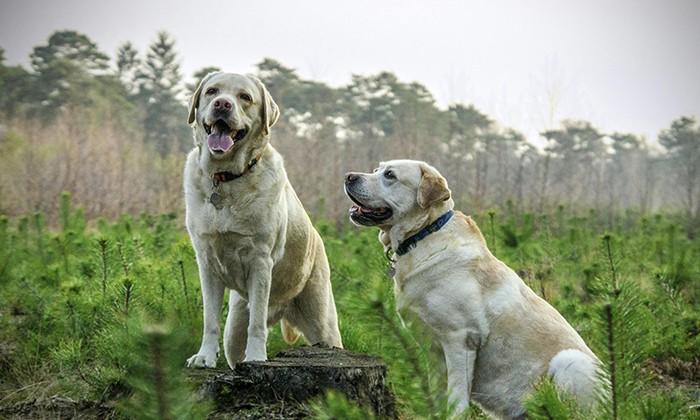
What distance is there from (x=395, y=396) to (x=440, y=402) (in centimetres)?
181

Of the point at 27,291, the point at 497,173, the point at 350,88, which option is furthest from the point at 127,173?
the point at 350,88

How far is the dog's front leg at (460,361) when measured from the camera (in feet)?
12.2

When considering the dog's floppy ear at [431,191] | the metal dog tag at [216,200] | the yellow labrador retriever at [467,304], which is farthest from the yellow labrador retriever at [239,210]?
the dog's floppy ear at [431,191]

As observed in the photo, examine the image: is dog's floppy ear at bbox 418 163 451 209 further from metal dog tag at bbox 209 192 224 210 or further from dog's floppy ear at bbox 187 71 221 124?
dog's floppy ear at bbox 187 71 221 124

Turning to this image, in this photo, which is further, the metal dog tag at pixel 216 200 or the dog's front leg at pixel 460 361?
the metal dog tag at pixel 216 200

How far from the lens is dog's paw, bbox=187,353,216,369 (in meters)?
3.97

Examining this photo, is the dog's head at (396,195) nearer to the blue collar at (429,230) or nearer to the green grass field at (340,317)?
the blue collar at (429,230)

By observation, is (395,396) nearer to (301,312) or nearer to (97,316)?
(301,312)

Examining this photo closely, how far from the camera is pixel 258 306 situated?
13.4 ft

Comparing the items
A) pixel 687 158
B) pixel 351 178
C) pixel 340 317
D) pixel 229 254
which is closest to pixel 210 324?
pixel 229 254

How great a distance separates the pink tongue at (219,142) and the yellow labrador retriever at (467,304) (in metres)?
0.75

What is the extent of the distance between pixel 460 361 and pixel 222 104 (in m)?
1.87

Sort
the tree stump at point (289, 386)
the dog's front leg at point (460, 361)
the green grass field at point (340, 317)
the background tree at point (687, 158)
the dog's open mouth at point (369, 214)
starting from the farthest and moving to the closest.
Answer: the background tree at point (687, 158) → the dog's open mouth at point (369, 214) → the dog's front leg at point (460, 361) → the tree stump at point (289, 386) → the green grass field at point (340, 317)

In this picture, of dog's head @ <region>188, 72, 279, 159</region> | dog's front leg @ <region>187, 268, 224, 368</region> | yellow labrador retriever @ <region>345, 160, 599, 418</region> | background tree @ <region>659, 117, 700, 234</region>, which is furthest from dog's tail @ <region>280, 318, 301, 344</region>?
background tree @ <region>659, 117, 700, 234</region>
